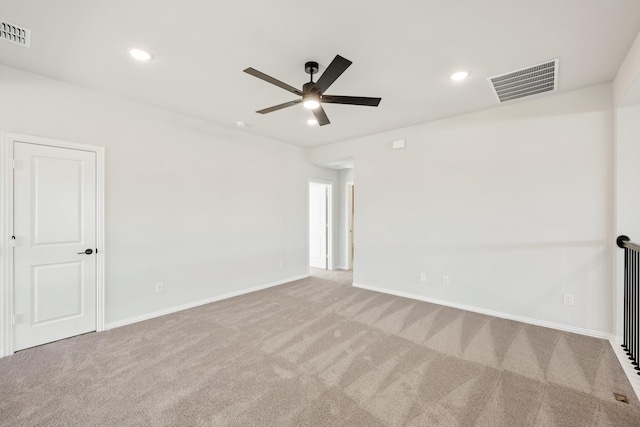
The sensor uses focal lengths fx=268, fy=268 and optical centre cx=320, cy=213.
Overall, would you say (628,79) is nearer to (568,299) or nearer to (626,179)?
(626,179)

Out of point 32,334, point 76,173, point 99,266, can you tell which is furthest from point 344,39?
point 32,334

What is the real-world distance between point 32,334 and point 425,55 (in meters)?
4.60

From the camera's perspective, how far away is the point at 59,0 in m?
1.73

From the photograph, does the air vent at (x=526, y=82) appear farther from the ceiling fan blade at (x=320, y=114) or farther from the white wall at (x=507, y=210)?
the ceiling fan blade at (x=320, y=114)

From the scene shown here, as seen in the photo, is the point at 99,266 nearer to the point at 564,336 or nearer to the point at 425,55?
the point at 425,55

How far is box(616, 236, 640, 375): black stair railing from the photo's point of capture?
7.71 ft

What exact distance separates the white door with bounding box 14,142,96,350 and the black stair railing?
5300 millimetres

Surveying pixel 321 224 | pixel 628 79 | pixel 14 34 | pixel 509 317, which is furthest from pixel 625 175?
pixel 14 34

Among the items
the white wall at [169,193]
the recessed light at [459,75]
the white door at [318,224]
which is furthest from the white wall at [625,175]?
the white door at [318,224]

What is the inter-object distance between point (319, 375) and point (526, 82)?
3538 mm

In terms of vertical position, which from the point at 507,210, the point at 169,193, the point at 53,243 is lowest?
the point at 53,243

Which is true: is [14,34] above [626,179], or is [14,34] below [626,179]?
above

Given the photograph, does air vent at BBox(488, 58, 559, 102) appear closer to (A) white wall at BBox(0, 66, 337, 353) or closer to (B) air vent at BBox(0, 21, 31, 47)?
(A) white wall at BBox(0, 66, 337, 353)

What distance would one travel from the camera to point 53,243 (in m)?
2.79
